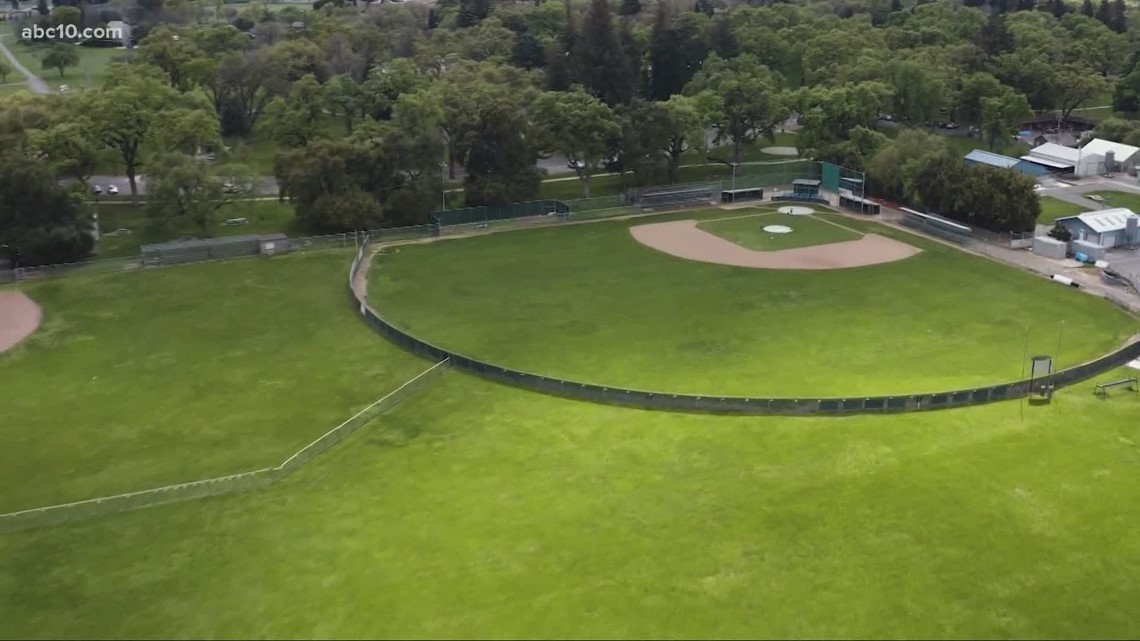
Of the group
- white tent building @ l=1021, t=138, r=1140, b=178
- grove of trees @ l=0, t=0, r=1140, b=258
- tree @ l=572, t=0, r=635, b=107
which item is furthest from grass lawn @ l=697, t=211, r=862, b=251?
white tent building @ l=1021, t=138, r=1140, b=178

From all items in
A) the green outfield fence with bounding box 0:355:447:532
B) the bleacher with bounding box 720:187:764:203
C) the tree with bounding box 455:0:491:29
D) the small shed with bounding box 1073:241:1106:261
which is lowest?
the green outfield fence with bounding box 0:355:447:532

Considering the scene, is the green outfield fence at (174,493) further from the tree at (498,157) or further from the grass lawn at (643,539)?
the tree at (498,157)

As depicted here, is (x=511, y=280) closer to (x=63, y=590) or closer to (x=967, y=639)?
(x=63, y=590)

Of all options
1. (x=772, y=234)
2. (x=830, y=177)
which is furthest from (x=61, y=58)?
(x=830, y=177)

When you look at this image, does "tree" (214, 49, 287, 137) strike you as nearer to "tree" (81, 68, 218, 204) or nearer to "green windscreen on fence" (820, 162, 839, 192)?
"tree" (81, 68, 218, 204)

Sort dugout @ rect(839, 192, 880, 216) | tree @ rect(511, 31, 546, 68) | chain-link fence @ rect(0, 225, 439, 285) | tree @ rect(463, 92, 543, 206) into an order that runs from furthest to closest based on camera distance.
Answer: tree @ rect(511, 31, 546, 68)
dugout @ rect(839, 192, 880, 216)
tree @ rect(463, 92, 543, 206)
chain-link fence @ rect(0, 225, 439, 285)

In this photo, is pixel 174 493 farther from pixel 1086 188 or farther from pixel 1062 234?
pixel 1086 188
